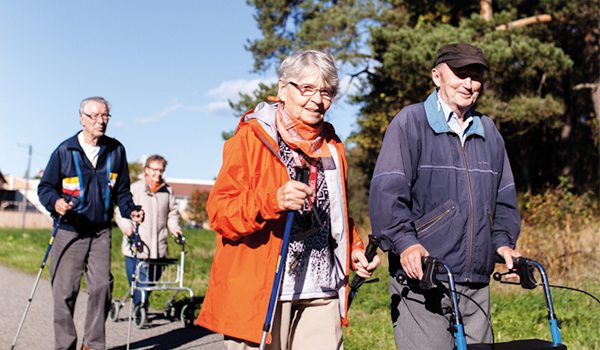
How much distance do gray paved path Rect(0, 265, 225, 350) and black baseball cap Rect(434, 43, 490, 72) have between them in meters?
4.16

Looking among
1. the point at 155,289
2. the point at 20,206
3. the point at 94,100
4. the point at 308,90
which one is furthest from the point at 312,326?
the point at 20,206

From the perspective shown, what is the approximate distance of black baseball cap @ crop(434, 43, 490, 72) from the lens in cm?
299

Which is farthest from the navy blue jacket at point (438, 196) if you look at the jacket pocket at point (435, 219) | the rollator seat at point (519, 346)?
the rollator seat at point (519, 346)

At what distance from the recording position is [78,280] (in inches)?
201

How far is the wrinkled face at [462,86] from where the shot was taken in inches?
121

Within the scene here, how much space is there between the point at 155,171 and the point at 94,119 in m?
2.81

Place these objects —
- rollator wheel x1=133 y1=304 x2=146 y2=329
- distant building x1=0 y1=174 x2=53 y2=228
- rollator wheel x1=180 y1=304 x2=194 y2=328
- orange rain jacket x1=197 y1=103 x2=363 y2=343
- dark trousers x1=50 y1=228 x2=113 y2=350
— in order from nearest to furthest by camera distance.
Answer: orange rain jacket x1=197 y1=103 x2=363 y2=343
dark trousers x1=50 y1=228 x2=113 y2=350
rollator wheel x1=133 y1=304 x2=146 y2=329
rollator wheel x1=180 y1=304 x2=194 y2=328
distant building x1=0 y1=174 x2=53 y2=228

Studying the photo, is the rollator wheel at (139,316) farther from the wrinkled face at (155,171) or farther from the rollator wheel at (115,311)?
the wrinkled face at (155,171)

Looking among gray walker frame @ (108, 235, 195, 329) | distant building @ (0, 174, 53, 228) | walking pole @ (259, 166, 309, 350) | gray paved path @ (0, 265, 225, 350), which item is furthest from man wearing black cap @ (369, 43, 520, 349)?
distant building @ (0, 174, 53, 228)

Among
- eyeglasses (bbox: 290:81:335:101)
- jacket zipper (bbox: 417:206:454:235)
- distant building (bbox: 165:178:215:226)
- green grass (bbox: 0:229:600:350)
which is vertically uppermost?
distant building (bbox: 165:178:215:226)

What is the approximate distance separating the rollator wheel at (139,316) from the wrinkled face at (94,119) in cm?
293

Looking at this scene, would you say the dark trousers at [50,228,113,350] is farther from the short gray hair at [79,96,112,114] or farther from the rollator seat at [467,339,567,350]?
the rollator seat at [467,339,567,350]

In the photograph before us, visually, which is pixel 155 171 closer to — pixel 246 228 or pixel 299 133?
pixel 299 133

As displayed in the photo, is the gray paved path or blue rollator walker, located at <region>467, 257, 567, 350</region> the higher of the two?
blue rollator walker, located at <region>467, 257, 567, 350</region>
